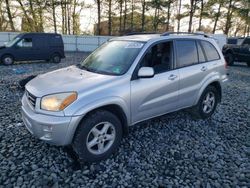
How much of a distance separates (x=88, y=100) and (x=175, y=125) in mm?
2290

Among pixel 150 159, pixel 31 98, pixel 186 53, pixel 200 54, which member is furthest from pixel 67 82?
pixel 200 54

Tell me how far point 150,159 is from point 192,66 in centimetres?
202

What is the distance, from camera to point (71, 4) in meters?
29.7

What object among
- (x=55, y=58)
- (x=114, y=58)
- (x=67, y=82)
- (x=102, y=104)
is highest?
(x=114, y=58)

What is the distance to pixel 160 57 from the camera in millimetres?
3951

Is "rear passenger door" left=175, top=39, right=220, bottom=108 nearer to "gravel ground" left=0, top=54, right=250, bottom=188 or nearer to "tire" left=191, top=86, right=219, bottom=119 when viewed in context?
"tire" left=191, top=86, right=219, bottom=119

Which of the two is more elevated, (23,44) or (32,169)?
(23,44)

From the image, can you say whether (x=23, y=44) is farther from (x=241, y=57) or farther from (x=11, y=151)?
(x=241, y=57)

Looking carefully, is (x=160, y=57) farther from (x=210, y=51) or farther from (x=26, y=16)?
(x=26, y=16)

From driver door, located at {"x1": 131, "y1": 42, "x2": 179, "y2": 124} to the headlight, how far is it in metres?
0.94

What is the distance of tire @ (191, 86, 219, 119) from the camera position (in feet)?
15.7

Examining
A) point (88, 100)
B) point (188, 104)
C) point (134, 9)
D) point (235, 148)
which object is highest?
point (134, 9)

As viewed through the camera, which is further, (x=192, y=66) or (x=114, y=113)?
(x=192, y=66)

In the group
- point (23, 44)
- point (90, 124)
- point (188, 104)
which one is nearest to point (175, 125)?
point (188, 104)
